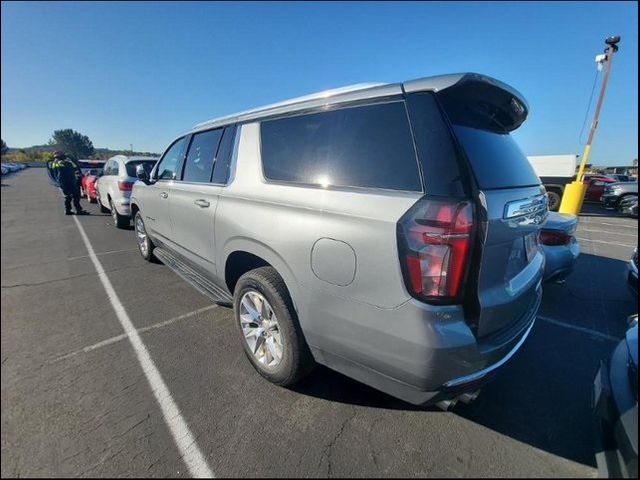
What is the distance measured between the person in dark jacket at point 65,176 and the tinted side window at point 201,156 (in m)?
1.10

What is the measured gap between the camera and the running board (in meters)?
3.02

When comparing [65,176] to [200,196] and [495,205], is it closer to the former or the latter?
[200,196]

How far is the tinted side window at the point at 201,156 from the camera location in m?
3.28

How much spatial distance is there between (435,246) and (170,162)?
13.5 ft

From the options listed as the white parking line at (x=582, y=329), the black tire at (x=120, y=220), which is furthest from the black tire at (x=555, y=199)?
the black tire at (x=120, y=220)

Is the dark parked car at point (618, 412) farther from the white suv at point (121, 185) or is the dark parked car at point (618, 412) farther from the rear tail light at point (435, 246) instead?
the white suv at point (121, 185)

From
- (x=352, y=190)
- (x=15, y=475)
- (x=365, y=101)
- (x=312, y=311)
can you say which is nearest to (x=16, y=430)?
(x=15, y=475)

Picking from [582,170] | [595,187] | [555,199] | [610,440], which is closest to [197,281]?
[610,440]

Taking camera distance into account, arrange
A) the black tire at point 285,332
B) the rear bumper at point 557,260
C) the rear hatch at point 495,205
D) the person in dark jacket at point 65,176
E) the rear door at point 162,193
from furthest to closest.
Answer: the rear door at point 162,193
the rear bumper at point 557,260
the person in dark jacket at point 65,176
the black tire at point 285,332
the rear hatch at point 495,205

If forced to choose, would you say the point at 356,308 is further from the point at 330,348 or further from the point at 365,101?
the point at 365,101

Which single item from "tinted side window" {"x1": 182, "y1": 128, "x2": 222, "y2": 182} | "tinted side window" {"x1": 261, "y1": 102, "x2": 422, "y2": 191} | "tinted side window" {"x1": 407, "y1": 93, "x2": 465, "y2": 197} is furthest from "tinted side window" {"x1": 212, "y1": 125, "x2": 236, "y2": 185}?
"tinted side window" {"x1": 407, "y1": 93, "x2": 465, "y2": 197}

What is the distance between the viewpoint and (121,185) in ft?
23.6

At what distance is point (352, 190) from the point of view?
1.81m

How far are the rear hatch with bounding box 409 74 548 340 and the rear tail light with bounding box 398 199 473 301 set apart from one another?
3.2 inches
